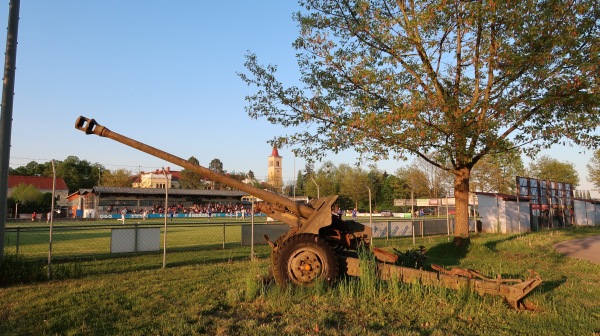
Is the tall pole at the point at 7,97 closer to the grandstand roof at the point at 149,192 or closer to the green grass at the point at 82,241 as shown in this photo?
the green grass at the point at 82,241

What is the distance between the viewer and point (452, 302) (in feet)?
19.3

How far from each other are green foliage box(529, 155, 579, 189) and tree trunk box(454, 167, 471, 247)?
54.0 m

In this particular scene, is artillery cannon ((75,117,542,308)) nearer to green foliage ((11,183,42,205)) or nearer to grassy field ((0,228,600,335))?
grassy field ((0,228,600,335))

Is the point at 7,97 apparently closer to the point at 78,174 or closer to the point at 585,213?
the point at 585,213

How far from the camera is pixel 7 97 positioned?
332 inches

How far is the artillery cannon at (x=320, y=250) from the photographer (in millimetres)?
6098

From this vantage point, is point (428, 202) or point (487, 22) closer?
point (487, 22)

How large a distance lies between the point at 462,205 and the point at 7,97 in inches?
467

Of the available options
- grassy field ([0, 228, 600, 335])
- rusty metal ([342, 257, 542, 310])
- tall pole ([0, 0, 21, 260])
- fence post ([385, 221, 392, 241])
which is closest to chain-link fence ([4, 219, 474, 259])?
fence post ([385, 221, 392, 241])

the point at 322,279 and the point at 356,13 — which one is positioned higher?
the point at 356,13

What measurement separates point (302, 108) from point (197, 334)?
8.22 meters

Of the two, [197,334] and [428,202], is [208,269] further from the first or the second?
[428,202]

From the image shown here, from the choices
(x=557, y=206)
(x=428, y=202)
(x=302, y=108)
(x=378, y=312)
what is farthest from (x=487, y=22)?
(x=428, y=202)

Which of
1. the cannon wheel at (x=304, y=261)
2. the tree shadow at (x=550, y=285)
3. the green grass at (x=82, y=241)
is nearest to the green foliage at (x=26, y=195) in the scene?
the green grass at (x=82, y=241)
